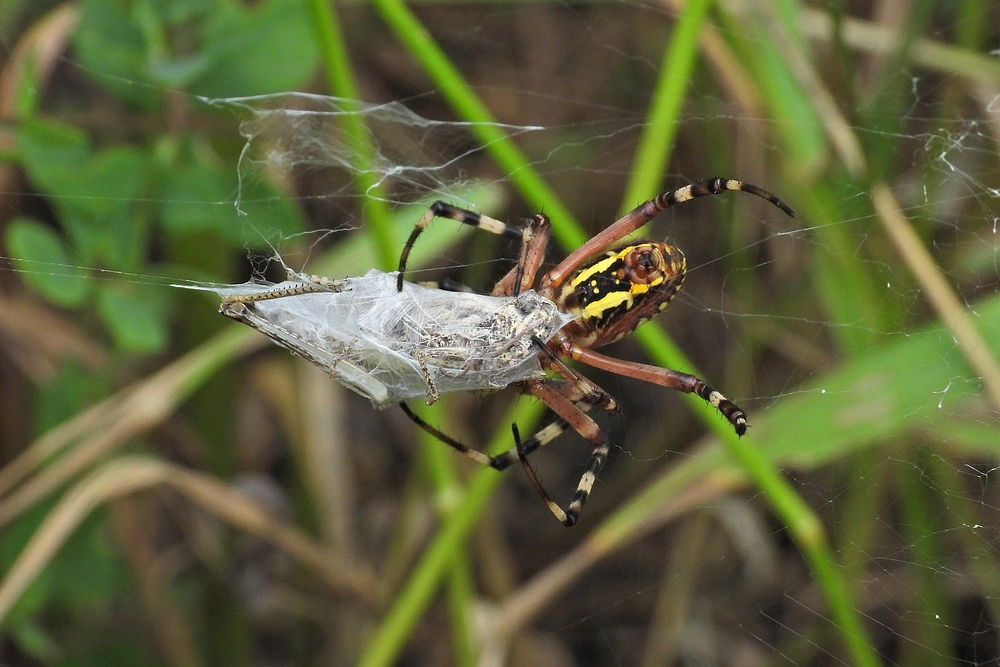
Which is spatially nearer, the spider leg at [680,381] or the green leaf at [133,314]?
the spider leg at [680,381]

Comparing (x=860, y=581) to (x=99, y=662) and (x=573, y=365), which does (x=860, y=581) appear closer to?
(x=573, y=365)

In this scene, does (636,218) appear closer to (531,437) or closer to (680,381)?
(680,381)

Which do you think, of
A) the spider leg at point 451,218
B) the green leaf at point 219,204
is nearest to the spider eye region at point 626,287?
the spider leg at point 451,218

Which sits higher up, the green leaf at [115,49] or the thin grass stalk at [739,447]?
the green leaf at [115,49]

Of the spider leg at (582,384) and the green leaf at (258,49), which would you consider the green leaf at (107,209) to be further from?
the spider leg at (582,384)

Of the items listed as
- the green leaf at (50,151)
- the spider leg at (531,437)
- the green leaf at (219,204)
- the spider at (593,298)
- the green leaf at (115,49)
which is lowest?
the spider leg at (531,437)

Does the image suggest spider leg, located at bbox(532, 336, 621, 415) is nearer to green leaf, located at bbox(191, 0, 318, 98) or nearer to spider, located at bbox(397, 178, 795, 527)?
spider, located at bbox(397, 178, 795, 527)

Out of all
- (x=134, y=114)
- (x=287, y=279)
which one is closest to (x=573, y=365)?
(x=287, y=279)
